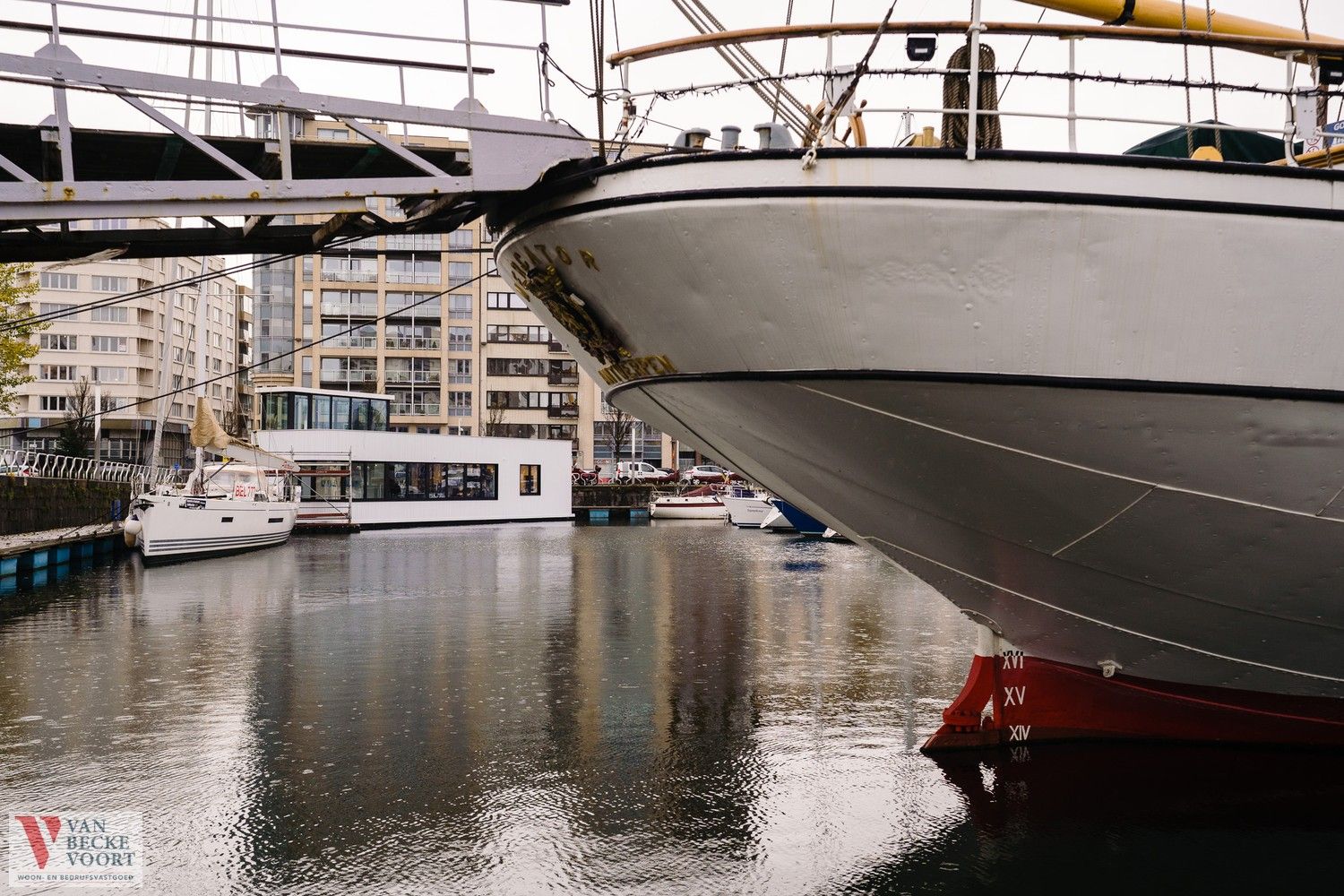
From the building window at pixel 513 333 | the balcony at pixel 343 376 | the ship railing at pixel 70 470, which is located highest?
the building window at pixel 513 333

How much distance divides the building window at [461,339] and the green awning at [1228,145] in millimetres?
60545

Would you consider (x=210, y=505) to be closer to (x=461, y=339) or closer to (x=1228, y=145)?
(x=1228, y=145)

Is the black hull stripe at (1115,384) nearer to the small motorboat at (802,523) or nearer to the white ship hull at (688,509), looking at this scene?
the small motorboat at (802,523)

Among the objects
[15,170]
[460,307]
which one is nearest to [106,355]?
[460,307]

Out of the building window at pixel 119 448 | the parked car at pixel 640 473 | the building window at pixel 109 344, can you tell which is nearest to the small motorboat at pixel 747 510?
the parked car at pixel 640 473

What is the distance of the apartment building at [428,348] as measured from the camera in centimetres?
6228

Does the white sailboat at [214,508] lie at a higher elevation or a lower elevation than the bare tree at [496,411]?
lower

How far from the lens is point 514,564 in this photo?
2247cm

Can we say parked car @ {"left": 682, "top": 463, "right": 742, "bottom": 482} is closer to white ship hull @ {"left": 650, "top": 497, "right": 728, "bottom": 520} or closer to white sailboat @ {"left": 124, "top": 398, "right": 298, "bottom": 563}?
white ship hull @ {"left": 650, "top": 497, "right": 728, "bottom": 520}

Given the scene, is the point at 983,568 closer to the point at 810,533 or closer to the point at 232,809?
the point at 232,809

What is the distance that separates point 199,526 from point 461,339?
142 ft

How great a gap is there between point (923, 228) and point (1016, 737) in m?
3.94

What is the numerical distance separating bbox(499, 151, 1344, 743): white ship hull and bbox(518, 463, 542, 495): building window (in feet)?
125

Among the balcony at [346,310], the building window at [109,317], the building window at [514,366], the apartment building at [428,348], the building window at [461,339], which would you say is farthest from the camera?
the building window at [109,317]
